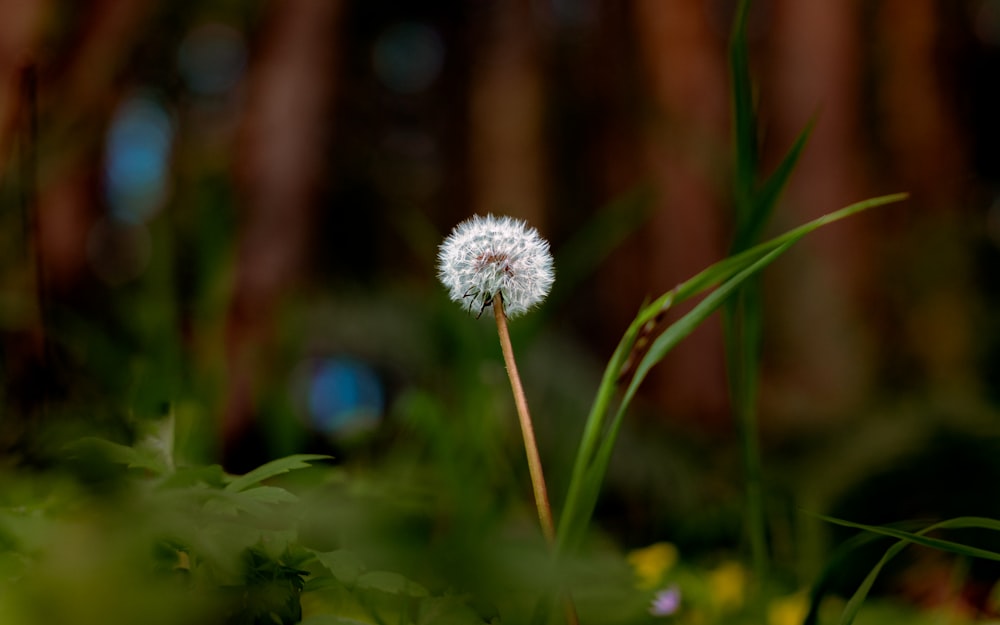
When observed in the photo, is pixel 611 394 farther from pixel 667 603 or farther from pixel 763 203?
pixel 667 603

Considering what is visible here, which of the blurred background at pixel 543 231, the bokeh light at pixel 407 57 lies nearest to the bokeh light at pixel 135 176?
the blurred background at pixel 543 231

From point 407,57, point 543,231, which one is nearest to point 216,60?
point 407,57

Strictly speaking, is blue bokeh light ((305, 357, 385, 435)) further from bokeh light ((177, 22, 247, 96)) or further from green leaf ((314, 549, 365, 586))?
→ bokeh light ((177, 22, 247, 96))

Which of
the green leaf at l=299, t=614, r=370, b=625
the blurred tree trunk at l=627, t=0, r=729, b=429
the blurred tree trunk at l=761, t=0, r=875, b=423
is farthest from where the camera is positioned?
the blurred tree trunk at l=627, t=0, r=729, b=429

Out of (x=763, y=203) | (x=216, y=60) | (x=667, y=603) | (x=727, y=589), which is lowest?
(x=727, y=589)

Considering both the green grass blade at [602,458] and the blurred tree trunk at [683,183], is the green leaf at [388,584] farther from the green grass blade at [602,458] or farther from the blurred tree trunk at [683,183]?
the blurred tree trunk at [683,183]

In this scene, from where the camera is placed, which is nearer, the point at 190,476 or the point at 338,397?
the point at 190,476

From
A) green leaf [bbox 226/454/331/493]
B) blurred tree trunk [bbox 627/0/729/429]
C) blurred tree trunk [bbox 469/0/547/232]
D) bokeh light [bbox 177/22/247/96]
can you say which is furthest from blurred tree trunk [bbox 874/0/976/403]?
bokeh light [bbox 177/22/247/96]
